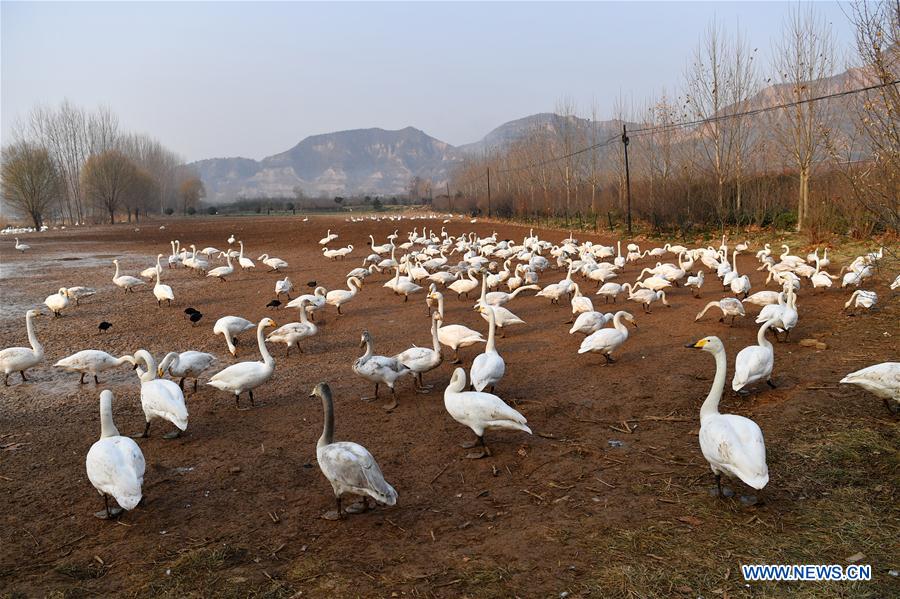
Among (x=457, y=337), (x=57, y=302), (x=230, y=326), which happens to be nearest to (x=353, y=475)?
(x=457, y=337)

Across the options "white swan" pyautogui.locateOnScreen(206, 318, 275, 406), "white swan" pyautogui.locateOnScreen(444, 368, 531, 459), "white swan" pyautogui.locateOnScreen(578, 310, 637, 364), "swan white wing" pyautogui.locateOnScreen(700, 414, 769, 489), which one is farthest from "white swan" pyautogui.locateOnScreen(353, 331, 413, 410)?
"swan white wing" pyautogui.locateOnScreen(700, 414, 769, 489)

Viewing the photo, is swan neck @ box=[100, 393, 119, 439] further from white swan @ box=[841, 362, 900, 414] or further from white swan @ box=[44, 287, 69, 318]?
white swan @ box=[44, 287, 69, 318]

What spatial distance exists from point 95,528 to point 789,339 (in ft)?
33.1

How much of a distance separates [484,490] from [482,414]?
0.88 m

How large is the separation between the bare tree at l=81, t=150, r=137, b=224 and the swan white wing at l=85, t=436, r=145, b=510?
66.5 m

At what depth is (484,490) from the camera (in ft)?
17.9

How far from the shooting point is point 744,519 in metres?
4.67

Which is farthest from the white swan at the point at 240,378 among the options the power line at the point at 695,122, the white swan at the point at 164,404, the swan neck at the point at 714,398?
the power line at the point at 695,122

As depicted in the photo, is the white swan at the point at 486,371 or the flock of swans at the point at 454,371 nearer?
the flock of swans at the point at 454,371

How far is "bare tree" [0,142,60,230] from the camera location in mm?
51625

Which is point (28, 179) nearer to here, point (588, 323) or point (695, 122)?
point (695, 122)

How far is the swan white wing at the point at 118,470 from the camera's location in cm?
485

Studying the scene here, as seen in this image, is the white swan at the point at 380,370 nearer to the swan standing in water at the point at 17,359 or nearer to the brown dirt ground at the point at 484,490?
the brown dirt ground at the point at 484,490

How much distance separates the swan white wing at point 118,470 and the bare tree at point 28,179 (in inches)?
2312
